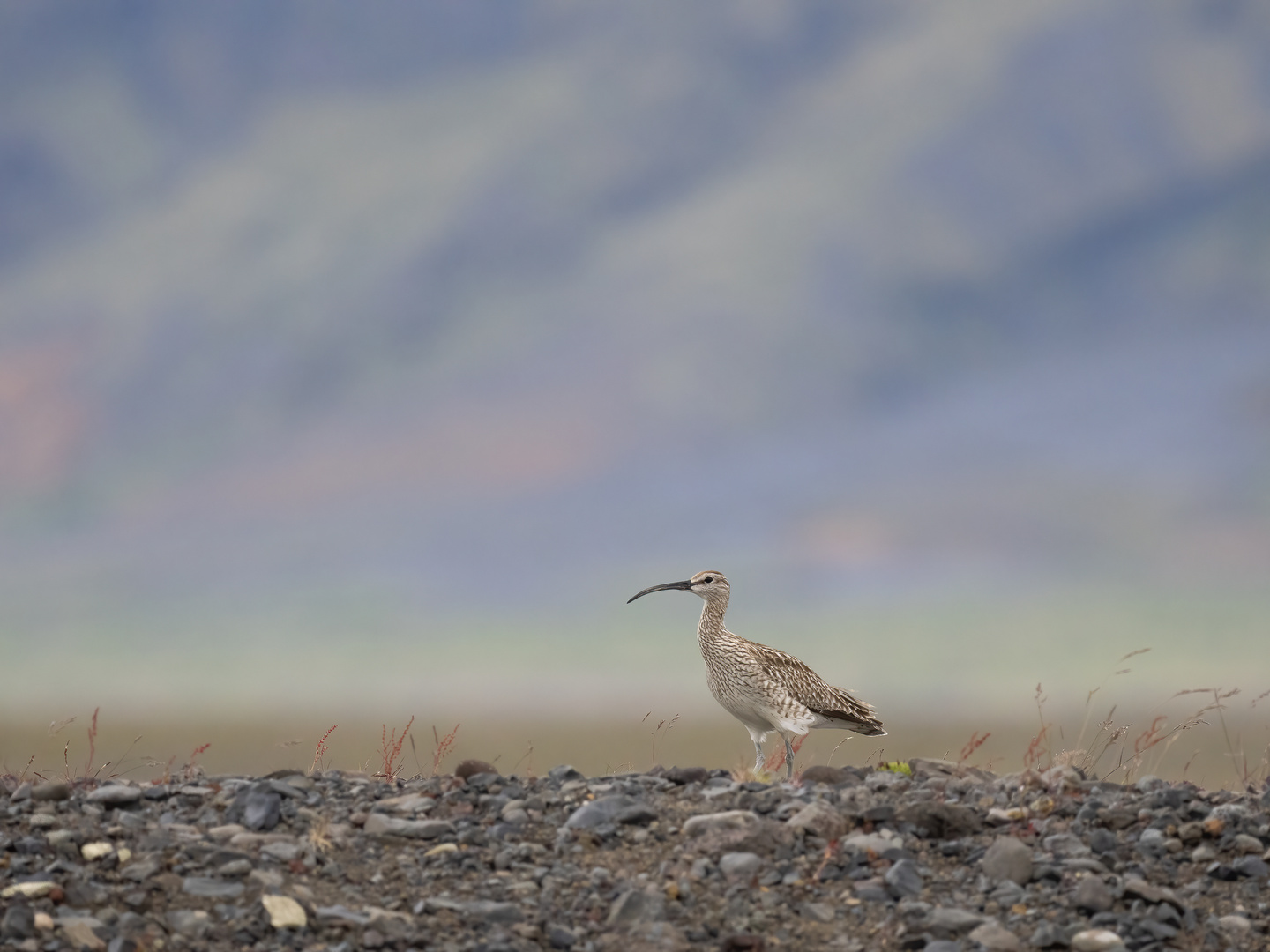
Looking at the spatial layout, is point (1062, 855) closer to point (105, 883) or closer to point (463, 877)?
point (463, 877)

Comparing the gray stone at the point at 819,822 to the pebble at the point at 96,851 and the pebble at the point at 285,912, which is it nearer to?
the pebble at the point at 285,912

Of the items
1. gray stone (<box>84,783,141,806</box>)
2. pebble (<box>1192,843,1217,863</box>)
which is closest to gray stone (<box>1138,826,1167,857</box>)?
pebble (<box>1192,843,1217,863</box>)

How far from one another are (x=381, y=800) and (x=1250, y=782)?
7882 millimetres

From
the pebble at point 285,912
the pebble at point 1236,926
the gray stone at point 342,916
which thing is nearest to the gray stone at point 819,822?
the pebble at point 1236,926

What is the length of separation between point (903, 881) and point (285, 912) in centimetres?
403

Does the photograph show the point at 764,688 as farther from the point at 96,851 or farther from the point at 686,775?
the point at 96,851

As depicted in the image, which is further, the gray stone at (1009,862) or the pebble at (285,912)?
the gray stone at (1009,862)

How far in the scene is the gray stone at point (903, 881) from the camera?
7652mm

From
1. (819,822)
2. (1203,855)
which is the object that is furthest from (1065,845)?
(819,822)

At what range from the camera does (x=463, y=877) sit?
25.5ft

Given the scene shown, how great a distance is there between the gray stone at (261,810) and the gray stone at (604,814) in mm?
2196

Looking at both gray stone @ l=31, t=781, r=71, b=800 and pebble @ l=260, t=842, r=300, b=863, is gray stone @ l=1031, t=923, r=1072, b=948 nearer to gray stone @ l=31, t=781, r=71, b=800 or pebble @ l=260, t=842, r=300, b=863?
pebble @ l=260, t=842, r=300, b=863

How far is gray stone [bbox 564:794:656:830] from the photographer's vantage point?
27.6 ft

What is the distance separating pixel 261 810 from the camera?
8547 mm
